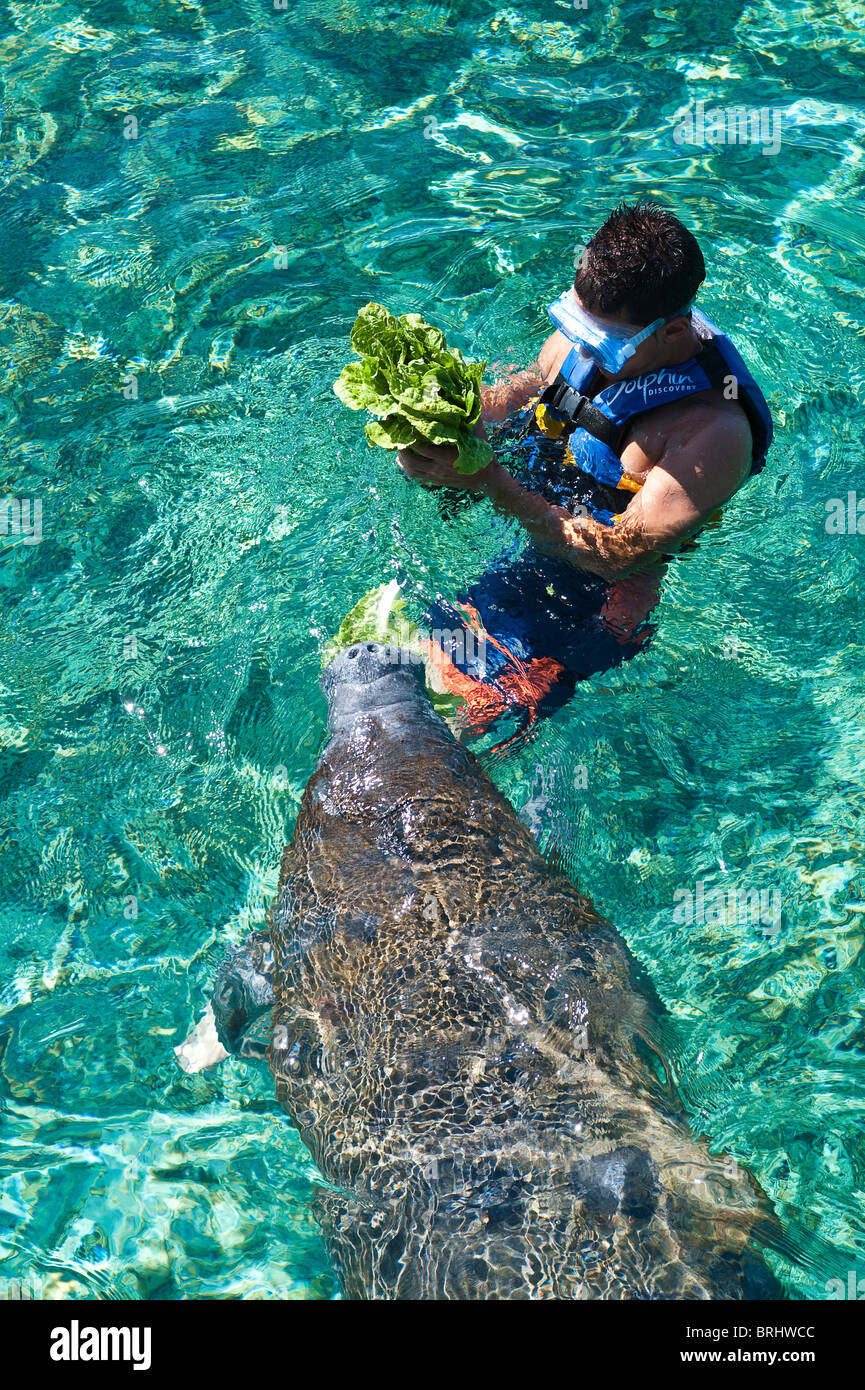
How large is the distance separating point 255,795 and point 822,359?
5139mm

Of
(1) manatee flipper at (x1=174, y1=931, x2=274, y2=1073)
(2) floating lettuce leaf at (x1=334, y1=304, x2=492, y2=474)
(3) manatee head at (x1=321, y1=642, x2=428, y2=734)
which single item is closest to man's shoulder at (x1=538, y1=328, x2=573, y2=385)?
(2) floating lettuce leaf at (x1=334, y1=304, x2=492, y2=474)

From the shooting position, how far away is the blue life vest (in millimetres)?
5027

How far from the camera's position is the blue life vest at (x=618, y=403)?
16.5 feet

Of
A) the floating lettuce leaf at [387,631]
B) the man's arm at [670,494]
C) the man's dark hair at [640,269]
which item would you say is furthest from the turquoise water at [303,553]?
the man's dark hair at [640,269]

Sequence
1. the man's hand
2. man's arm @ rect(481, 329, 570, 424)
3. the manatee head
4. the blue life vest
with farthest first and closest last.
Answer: man's arm @ rect(481, 329, 570, 424)
the manatee head
the blue life vest
the man's hand

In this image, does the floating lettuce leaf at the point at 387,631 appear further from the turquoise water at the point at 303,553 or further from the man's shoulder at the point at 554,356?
the man's shoulder at the point at 554,356

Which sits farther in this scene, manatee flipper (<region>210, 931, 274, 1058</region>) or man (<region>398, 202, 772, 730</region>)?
manatee flipper (<region>210, 931, 274, 1058</region>)

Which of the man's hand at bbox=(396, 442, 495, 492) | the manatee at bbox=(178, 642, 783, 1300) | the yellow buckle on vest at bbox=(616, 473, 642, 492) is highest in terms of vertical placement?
the man's hand at bbox=(396, 442, 495, 492)

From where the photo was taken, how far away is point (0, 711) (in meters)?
6.36

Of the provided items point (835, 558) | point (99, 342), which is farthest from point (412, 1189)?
point (99, 342)

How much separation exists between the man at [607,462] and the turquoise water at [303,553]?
1.71 ft

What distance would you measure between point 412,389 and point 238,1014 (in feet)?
9.54

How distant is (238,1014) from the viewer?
193 inches

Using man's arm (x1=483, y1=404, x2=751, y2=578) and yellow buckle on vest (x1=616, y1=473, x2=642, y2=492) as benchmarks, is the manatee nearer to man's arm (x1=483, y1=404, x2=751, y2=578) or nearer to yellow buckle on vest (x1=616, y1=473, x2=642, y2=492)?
man's arm (x1=483, y1=404, x2=751, y2=578)
